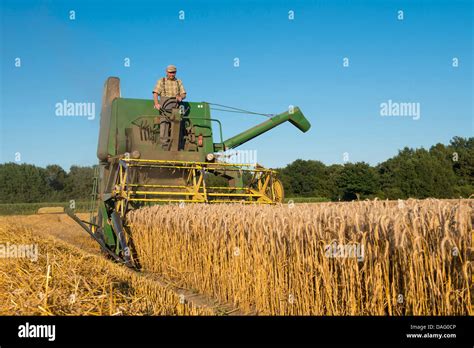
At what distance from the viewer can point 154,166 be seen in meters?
8.77

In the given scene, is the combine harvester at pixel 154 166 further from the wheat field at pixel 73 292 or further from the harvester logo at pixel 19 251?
the wheat field at pixel 73 292

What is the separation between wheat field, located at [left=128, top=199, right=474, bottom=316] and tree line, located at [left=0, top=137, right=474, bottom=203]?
129cm

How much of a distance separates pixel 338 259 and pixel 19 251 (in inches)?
178

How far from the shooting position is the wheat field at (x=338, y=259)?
10.3ft

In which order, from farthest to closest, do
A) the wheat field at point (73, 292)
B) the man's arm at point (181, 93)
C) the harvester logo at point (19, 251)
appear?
the man's arm at point (181, 93)
the harvester logo at point (19, 251)
the wheat field at point (73, 292)

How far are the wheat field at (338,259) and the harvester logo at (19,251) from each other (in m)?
2.05

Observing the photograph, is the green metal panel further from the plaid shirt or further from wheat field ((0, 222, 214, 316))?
wheat field ((0, 222, 214, 316))

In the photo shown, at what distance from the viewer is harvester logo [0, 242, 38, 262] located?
18.3 feet

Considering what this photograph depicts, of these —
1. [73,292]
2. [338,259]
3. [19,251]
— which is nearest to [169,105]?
[19,251]
